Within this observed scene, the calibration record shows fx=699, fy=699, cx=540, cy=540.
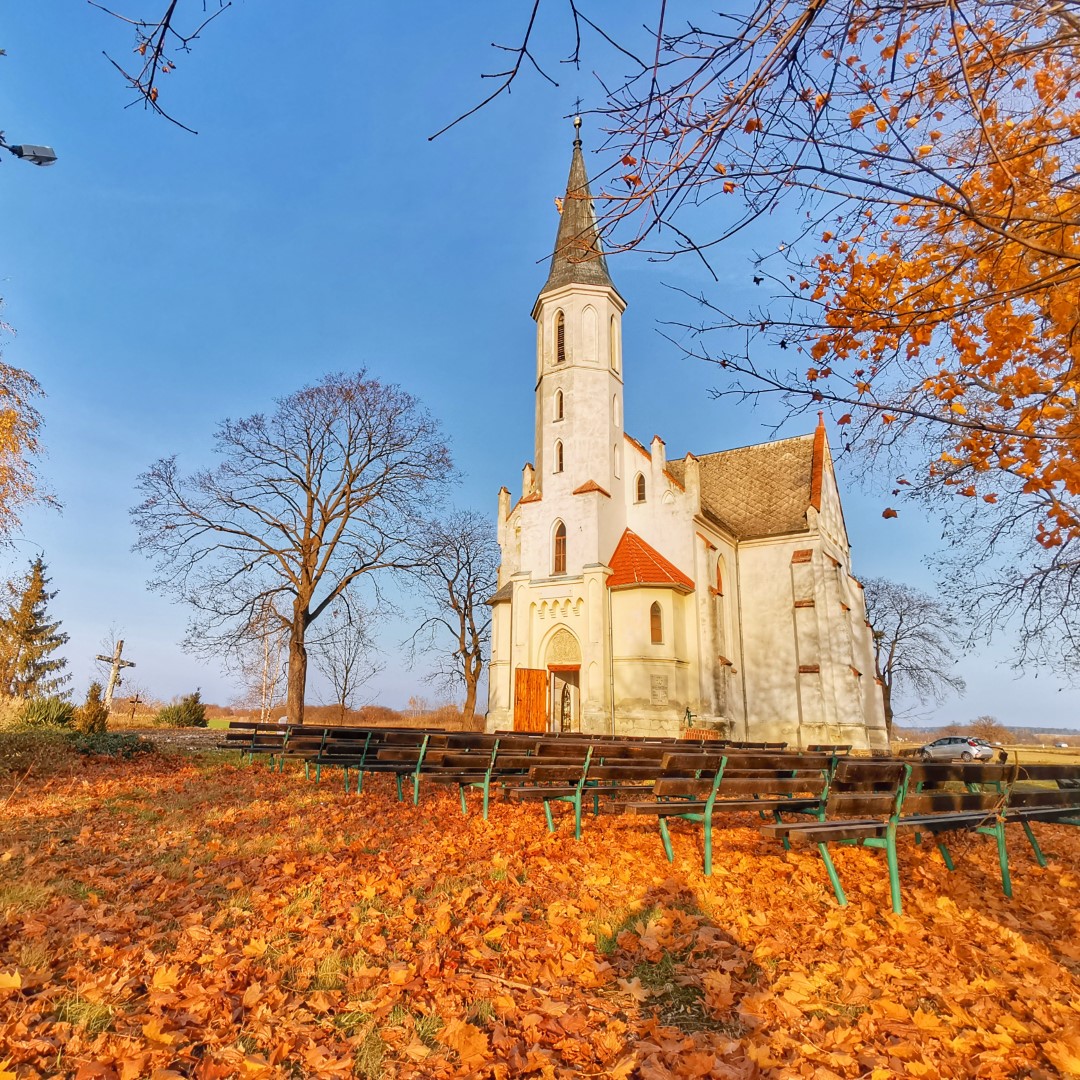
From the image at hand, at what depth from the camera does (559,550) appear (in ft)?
84.0

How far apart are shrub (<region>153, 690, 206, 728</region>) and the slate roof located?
67.0ft

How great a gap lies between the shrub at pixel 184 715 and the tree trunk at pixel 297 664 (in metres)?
6.14

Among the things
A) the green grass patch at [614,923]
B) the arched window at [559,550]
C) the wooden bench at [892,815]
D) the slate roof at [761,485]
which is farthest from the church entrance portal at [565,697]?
the green grass patch at [614,923]

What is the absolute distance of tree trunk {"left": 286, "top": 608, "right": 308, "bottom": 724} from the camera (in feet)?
71.8

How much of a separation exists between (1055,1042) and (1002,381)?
751cm

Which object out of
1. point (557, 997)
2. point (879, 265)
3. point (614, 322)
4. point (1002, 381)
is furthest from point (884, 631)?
point (557, 997)

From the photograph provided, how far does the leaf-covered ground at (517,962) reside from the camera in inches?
104

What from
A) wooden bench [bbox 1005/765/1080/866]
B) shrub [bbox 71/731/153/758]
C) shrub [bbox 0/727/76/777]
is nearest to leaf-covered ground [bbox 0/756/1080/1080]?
wooden bench [bbox 1005/765/1080/866]

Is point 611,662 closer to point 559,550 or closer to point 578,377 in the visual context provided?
point 559,550

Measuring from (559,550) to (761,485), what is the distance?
11.2 m

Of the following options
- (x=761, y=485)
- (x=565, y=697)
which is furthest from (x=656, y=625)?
(x=761, y=485)

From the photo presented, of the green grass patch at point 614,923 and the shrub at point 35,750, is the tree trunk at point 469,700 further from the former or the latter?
the green grass patch at point 614,923

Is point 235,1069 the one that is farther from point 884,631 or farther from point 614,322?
point 884,631

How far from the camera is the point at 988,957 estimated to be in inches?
141
